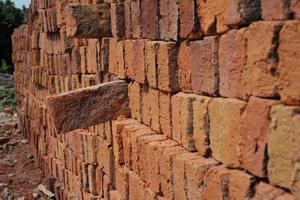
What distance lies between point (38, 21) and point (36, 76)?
1.14 meters

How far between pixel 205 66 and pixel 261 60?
88 centimetres

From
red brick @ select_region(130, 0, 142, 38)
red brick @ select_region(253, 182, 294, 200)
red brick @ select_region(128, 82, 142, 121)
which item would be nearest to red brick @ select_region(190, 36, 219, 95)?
red brick @ select_region(253, 182, 294, 200)

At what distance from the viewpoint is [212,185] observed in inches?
151

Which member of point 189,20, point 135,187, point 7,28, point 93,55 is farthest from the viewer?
point 7,28

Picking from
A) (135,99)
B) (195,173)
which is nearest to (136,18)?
(135,99)

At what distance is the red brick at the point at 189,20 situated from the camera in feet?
13.6

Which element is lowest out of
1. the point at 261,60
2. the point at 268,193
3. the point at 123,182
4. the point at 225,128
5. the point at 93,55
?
the point at 123,182

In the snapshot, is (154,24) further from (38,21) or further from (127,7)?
(38,21)

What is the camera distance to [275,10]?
3082 mm

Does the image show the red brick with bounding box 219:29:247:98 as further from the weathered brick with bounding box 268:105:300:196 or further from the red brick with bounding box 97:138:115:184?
the red brick with bounding box 97:138:115:184

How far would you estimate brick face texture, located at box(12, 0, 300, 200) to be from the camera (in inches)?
122

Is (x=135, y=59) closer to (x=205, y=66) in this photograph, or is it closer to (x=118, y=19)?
(x=118, y=19)

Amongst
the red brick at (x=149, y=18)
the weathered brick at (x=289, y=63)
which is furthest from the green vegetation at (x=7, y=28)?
the weathered brick at (x=289, y=63)

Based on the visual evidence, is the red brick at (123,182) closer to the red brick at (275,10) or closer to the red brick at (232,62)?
the red brick at (232,62)
